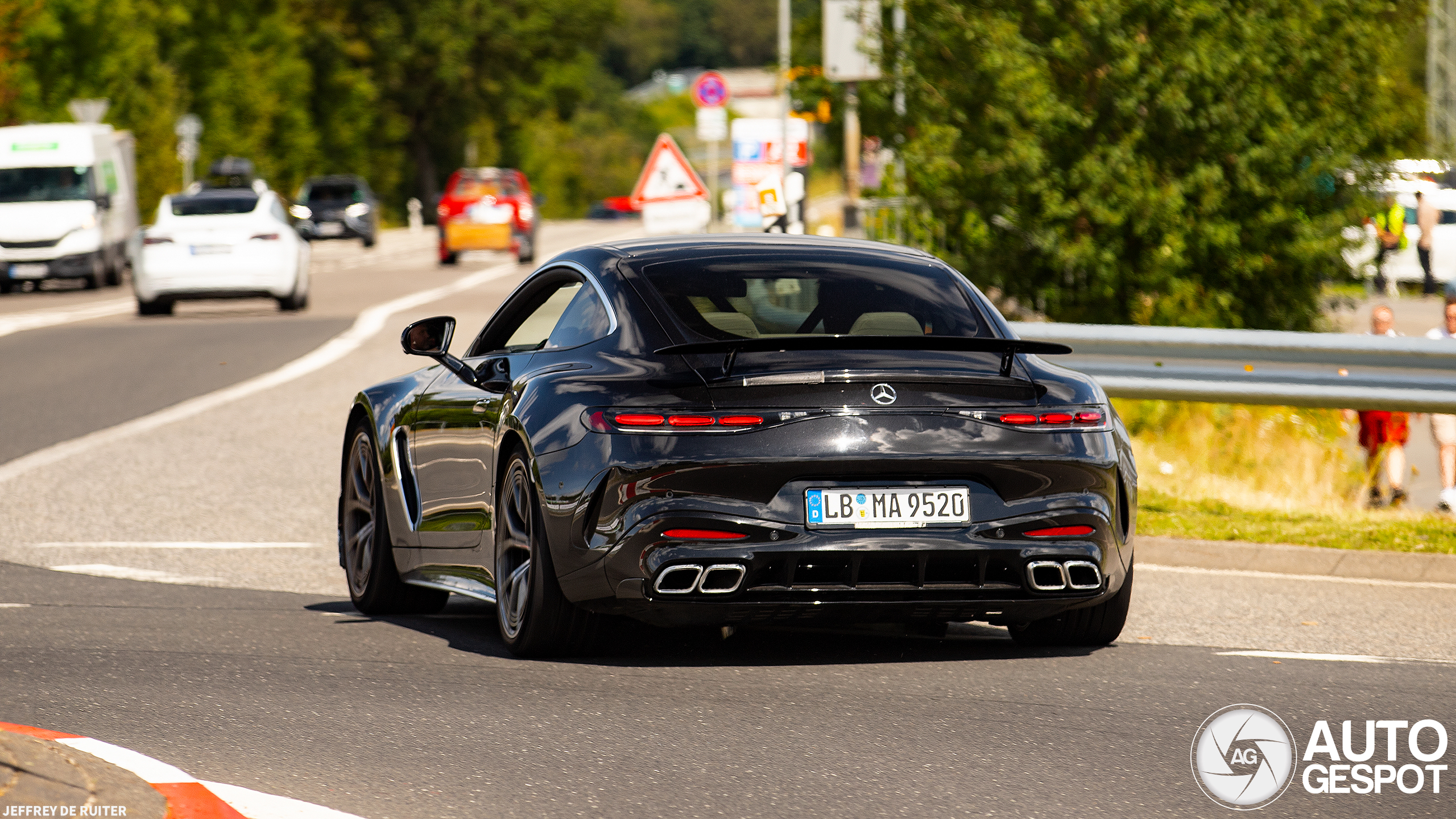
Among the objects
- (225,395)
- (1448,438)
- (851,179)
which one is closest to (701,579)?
(1448,438)

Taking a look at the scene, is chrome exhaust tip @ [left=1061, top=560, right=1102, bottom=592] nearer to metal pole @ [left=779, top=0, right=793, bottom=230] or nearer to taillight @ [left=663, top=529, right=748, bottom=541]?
taillight @ [left=663, top=529, right=748, bottom=541]

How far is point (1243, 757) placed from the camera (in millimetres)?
5629

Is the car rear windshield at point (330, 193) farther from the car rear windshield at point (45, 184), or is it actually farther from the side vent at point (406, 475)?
the side vent at point (406, 475)

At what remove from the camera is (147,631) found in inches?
306

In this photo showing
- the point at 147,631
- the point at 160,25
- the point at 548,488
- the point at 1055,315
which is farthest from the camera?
the point at 160,25

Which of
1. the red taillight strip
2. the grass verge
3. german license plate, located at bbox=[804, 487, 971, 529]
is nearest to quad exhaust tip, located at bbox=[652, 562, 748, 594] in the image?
german license plate, located at bbox=[804, 487, 971, 529]

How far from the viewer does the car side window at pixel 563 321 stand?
713 cm

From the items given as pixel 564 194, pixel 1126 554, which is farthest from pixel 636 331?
pixel 564 194

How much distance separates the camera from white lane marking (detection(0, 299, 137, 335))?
2653 cm

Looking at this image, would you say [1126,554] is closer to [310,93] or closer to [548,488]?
[548,488]

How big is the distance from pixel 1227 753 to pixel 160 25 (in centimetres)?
7196

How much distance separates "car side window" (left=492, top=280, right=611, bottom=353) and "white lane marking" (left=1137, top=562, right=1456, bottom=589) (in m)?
3.36

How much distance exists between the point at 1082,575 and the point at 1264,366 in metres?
5.23

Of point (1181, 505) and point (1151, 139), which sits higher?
point (1151, 139)
